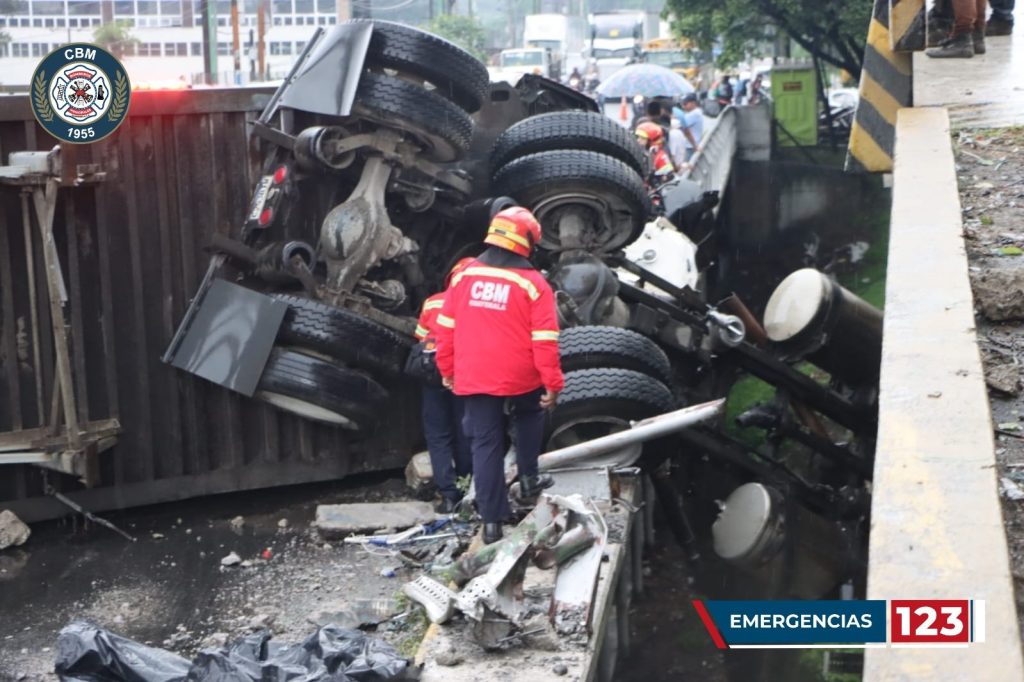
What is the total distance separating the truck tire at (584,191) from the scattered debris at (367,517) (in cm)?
200

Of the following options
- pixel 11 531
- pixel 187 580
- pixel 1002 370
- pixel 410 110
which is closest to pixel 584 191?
pixel 410 110

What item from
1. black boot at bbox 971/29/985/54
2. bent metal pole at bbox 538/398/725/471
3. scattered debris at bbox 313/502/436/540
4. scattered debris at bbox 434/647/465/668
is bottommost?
scattered debris at bbox 434/647/465/668

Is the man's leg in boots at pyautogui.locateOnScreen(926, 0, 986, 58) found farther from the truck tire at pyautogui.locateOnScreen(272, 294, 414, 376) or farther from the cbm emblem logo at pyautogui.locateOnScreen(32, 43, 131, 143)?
the cbm emblem logo at pyautogui.locateOnScreen(32, 43, 131, 143)

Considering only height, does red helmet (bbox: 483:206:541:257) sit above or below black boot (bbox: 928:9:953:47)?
below

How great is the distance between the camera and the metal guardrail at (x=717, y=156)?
602 inches

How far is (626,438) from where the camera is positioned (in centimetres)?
655

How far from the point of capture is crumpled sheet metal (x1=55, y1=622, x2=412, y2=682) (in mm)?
4441

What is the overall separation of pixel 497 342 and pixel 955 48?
4036 millimetres

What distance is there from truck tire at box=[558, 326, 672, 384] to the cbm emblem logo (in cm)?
260

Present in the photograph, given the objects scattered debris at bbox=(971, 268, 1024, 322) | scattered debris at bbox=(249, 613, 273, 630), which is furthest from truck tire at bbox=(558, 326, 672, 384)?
scattered debris at bbox=(971, 268, 1024, 322)

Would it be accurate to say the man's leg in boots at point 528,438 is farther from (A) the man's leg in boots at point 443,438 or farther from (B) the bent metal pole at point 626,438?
(A) the man's leg in boots at point 443,438

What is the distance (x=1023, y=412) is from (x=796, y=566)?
4.94 metres

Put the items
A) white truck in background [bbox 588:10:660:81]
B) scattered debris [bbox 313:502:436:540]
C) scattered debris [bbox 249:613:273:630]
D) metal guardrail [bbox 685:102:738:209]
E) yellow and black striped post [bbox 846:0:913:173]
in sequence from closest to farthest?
scattered debris [bbox 249:613:273:630]
scattered debris [bbox 313:502:436:540]
yellow and black striped post [bbox 846:0:913:173]
metal guardrail [bbox 685:102:738:209]
white truck in background [bbox 588:10:660:81]

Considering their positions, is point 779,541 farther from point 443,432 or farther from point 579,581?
point 579,581
